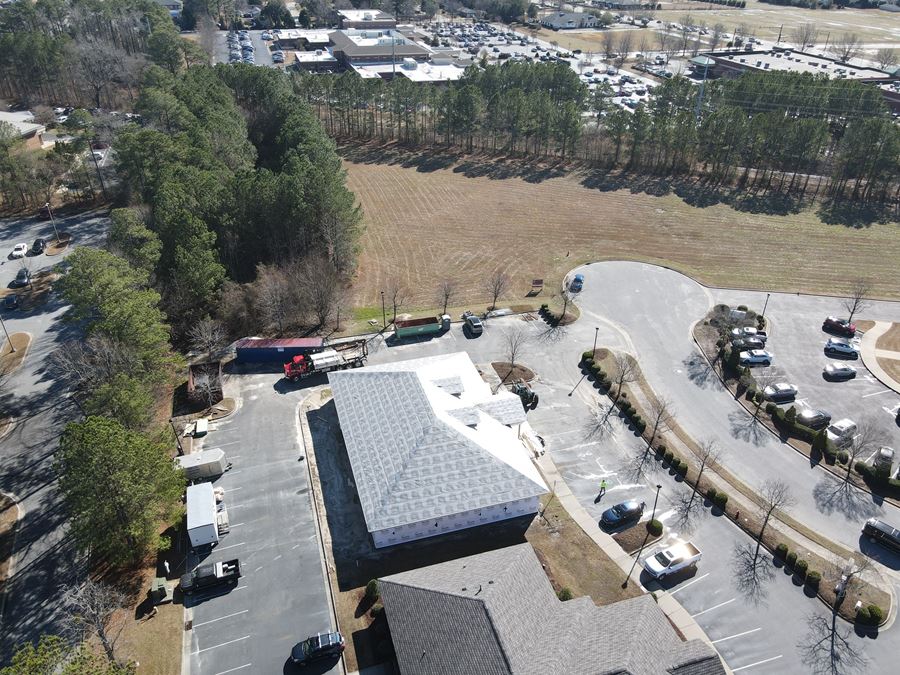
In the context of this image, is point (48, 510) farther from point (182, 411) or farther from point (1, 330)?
point (1, 330)

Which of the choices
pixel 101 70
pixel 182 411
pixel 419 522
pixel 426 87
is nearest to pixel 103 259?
pixel 182 411

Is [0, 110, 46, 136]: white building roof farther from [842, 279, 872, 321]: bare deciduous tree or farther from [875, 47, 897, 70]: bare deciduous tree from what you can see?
[875, 47, 897, 70]: bare deciduous tree

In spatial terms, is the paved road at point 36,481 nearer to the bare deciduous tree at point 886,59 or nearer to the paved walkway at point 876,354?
the paved walkway at point 876,354

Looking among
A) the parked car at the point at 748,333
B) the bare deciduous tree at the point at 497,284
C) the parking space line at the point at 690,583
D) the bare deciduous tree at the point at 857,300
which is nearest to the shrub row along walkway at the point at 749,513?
the parking space line at the point at 690,583

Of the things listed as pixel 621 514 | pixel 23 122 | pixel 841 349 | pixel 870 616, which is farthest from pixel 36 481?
pixel 23 122

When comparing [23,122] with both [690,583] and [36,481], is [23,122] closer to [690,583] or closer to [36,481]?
[36,481]

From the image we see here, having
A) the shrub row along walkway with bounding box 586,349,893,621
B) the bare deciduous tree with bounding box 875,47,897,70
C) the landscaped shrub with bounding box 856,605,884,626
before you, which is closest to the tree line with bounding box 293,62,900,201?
the shrub row along walkway with bounding box 586,349,893,621
